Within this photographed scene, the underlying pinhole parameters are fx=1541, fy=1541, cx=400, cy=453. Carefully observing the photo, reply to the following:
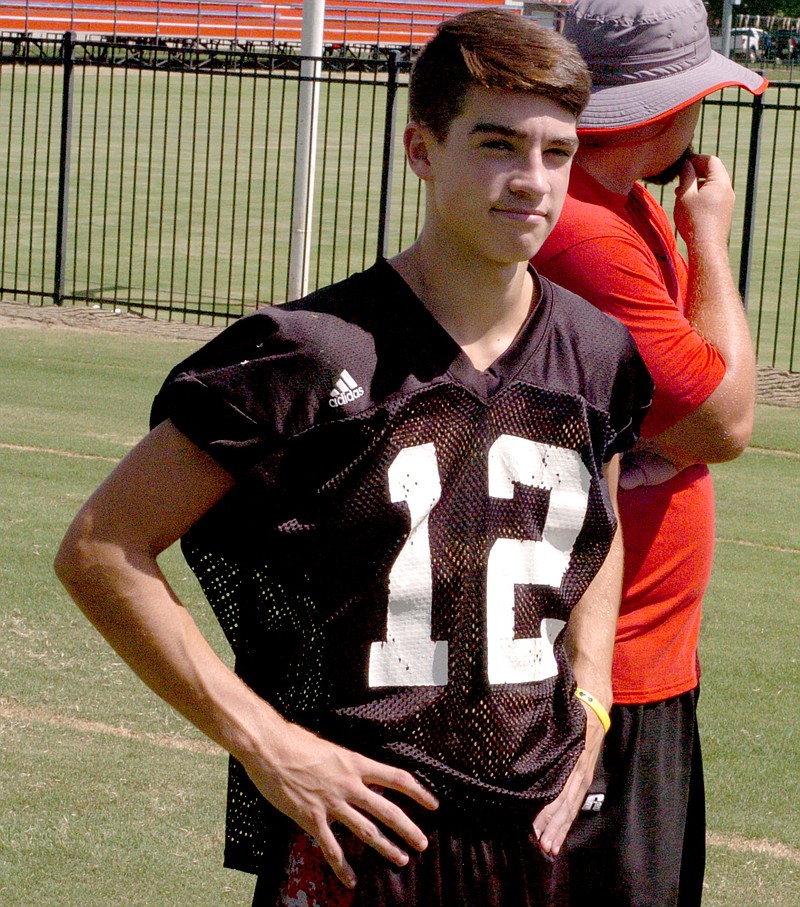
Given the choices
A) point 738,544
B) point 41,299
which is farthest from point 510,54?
point 41,299

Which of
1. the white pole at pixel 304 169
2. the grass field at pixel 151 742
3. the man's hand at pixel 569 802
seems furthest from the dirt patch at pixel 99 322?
the man's hand at pixel 569 802

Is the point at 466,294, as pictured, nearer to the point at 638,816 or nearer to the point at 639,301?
the point at 639,301

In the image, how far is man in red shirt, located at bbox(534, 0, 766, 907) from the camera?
261cm

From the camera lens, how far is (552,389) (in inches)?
86.0

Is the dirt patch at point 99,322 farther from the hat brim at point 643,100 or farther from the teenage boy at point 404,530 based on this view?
the teenage boy at point 404,530

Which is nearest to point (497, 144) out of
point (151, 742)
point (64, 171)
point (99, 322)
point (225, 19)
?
point (151, 742)

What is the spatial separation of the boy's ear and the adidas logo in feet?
1.08

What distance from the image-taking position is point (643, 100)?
8.86 ft

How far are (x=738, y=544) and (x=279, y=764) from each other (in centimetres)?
530

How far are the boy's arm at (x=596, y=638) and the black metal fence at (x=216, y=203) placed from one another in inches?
242

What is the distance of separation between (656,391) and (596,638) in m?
0.43

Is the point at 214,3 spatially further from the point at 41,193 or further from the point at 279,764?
the point at 279,764

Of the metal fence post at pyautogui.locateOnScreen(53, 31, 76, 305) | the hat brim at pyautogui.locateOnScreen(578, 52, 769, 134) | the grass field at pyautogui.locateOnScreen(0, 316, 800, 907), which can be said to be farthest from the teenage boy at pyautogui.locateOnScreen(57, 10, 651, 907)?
the metal fence post at pyautogui.locateOnScreen(53, 31, 76, 305)

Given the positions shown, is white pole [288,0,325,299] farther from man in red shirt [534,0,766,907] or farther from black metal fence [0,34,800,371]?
man in red shirt [534,0,766,907]
